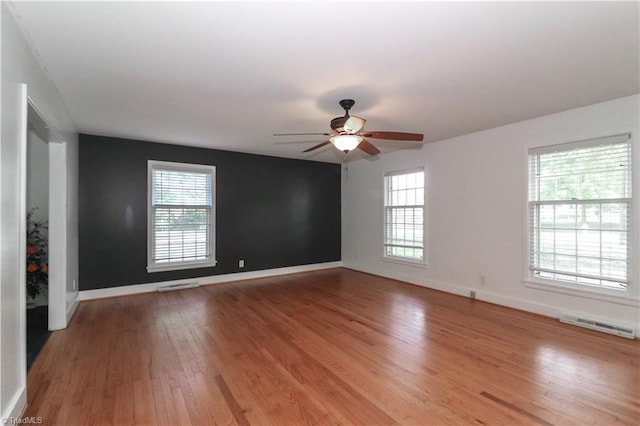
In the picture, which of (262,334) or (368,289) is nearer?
(262,334)

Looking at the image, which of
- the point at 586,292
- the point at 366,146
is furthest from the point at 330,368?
the point at 586,292

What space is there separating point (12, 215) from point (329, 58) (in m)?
2.33

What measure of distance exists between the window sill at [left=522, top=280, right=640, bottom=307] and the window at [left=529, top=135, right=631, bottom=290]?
8 centimetres

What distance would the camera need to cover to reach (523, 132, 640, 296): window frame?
10.5 ft

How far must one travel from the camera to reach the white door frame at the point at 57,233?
339 centimetres

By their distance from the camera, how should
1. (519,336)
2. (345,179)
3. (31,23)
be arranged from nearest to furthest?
(31,23)
(519,336)
(345,179)

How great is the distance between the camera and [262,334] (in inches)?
129

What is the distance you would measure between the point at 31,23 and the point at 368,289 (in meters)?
4.89

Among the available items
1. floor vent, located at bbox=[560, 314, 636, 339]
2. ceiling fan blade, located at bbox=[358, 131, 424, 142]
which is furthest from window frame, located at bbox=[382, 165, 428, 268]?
ceiling fan blade, located at bbox=[358, 131, 424, 142]

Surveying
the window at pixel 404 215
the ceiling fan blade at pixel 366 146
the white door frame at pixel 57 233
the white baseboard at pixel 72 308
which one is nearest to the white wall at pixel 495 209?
the window at pixel 404 215

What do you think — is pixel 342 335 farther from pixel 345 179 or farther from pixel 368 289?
pixel 345 179

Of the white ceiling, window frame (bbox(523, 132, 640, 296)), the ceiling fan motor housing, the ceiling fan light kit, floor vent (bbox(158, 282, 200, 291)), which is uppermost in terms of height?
the white ceiling

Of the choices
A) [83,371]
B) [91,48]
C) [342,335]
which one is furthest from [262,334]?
[91,48]

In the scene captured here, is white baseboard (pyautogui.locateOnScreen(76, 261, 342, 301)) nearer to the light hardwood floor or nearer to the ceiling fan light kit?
the light hardwood floor
